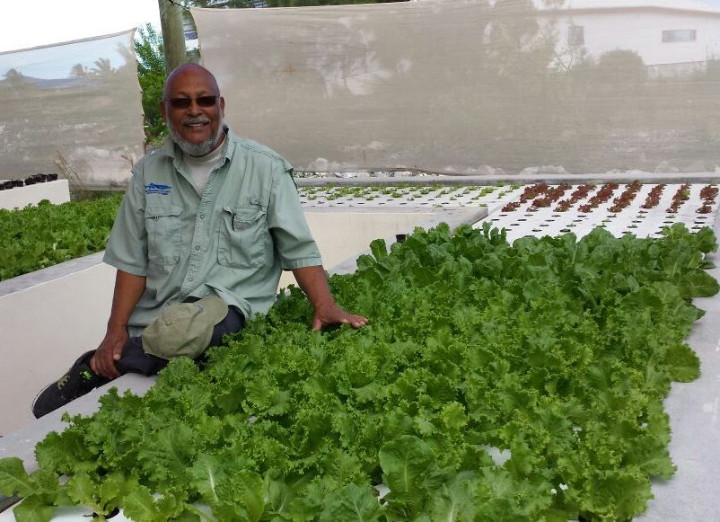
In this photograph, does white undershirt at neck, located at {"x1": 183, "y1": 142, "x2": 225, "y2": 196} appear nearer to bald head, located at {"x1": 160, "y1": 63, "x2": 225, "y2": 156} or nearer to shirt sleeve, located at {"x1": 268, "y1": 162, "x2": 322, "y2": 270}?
bald head, located at {"x1": 160, "y1": 63, "x2": 225, "y2": 156}

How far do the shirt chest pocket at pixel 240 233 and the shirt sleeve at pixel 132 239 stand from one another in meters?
0.34

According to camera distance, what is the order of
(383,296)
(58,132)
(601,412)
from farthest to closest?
1. (58,132)
2. (383,296)
3. (601,412)

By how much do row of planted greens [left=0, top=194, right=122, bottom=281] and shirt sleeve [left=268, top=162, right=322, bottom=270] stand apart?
2.80 metres

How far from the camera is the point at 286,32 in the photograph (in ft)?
37.0

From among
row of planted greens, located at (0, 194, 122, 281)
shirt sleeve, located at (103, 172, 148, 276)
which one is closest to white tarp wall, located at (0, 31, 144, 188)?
row of planted greens, located at (0, 194, 122, 281)

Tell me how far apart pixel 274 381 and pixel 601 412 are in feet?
3.37

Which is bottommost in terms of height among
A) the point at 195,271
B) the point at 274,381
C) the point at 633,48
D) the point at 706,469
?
the point at 706,469

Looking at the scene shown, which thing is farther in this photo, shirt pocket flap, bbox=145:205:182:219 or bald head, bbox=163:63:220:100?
shirt pocket flap, bbox=145:205:182:219

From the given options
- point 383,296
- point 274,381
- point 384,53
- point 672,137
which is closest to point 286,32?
point 384,53

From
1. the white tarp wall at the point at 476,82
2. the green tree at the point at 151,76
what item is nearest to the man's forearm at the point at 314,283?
the white tarp wall at the point at 476,82

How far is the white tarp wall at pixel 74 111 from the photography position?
40.6 ft

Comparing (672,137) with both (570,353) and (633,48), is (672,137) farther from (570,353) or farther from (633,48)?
(570,353)

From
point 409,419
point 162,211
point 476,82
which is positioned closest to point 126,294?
point 162,211

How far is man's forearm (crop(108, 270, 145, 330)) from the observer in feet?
11.1
